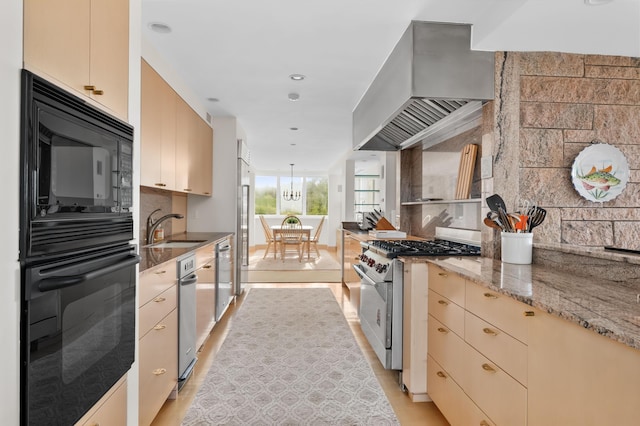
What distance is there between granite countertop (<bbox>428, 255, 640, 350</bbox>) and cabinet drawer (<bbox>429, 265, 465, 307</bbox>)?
0.05 m

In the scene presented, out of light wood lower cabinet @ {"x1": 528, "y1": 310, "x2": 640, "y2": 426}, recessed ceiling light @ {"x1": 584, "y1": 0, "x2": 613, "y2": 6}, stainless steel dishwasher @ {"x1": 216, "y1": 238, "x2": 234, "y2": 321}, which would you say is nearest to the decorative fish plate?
recessed ceiling light @ {"x1": 584, "y1": 0, "x2": 613, "y2": 6}

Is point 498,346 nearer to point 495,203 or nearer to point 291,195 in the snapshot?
point 495,203

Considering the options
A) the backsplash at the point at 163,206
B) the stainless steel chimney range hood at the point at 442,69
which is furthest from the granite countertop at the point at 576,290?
the backsplash at the point at 163,206

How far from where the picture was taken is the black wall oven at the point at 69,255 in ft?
3.05

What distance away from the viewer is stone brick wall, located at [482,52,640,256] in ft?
7.52

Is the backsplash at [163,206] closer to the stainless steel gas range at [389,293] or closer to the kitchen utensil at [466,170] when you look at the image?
the stainless steel gas range at [389,293]

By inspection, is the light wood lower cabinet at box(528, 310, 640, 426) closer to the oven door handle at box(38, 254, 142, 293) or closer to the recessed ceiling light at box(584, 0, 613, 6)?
the oven door handle at box(38, 254, 142, 293)

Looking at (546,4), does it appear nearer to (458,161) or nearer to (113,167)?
(458,161)

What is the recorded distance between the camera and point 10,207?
87 cm

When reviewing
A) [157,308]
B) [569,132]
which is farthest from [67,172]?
[569,132]

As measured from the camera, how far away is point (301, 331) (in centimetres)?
351

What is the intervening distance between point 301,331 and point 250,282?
8.33 ft

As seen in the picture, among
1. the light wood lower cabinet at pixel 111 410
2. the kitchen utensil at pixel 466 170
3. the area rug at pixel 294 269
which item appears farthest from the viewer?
the area rug at pixel 294 269

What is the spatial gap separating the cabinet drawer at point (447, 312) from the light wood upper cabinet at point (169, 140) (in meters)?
2.02
